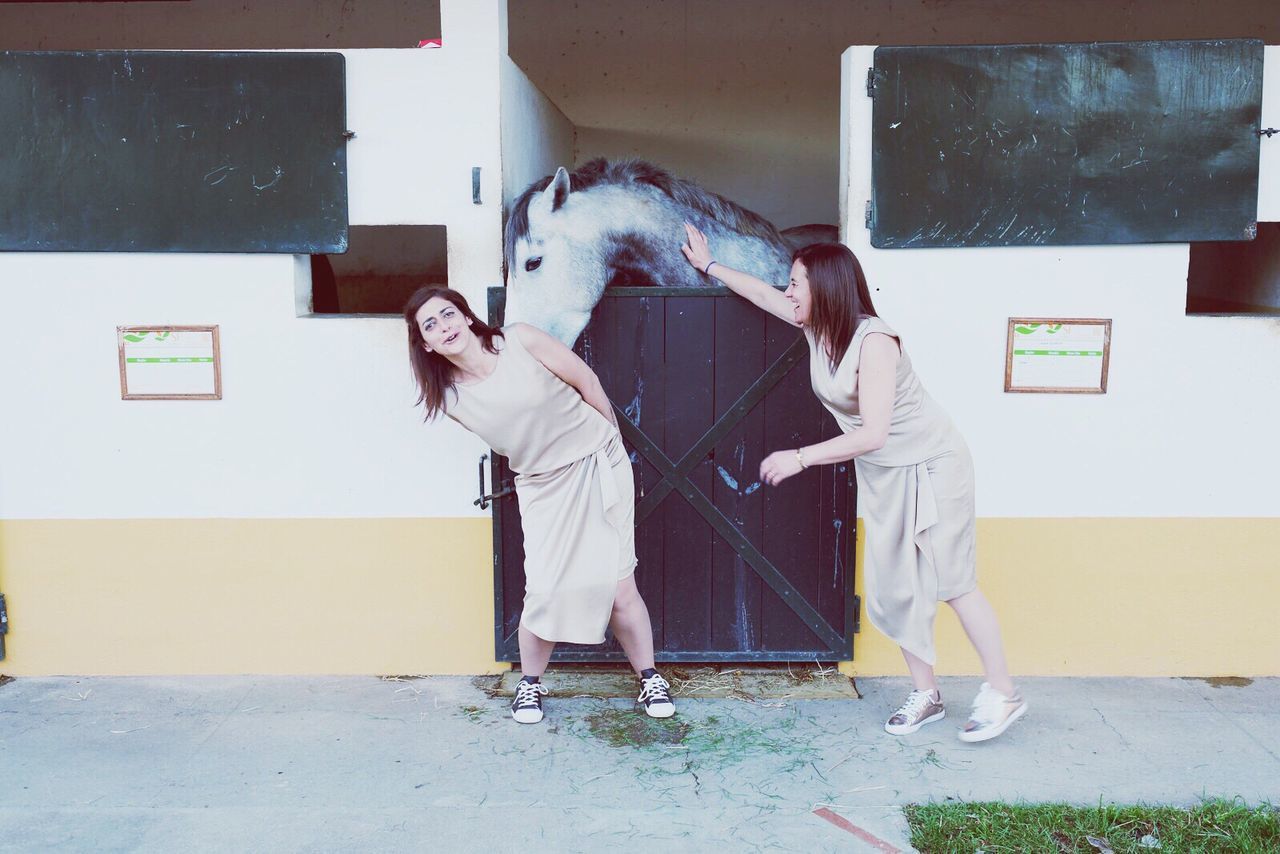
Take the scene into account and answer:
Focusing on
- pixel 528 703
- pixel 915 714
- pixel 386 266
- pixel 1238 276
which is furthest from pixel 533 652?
pixel 386 266

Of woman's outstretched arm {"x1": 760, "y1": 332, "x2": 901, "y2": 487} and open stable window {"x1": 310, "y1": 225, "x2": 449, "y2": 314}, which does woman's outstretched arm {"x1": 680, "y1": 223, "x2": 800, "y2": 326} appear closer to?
woman's outstretched arm {"x1": 760, "y1": 332, "x2": 901, "y2": 487}

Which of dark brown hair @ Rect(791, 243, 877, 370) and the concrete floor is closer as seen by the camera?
the concrete floor

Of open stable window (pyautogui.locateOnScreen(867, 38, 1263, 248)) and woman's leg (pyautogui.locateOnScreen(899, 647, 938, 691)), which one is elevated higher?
open stable window (pyautogui.locateOnScreen(867, 38, 1263, 248))

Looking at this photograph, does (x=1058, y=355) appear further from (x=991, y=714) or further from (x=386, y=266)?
(x=386, y=266)

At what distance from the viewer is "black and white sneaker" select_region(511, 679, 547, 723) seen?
349cm

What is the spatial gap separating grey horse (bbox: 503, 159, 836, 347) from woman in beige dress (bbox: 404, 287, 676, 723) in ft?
1.28

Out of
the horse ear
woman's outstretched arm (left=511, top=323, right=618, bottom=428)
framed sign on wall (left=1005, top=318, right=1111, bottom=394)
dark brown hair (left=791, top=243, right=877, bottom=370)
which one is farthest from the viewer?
framed sign on wall (left=1005, top=318, right=1111, bottom=394)

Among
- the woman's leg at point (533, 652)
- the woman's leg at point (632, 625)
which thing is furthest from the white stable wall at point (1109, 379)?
the woman's leg at point (533, 652)

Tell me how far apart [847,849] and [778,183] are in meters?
4.58

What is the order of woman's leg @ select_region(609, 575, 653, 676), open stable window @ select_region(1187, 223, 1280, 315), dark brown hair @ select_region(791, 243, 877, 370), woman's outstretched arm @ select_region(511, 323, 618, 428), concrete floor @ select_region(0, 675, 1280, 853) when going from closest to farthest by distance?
concrete floor @ select_region(0, 675, 1280, 853) < dark brown hair @ select_region(791, 243, 877, 370) < woman's outstretched arm @ select_region(511, 323, 618, 428) < woman's leg @ select_region(609, 575, 653, 676) < open stable window @ select_region(1187, 223, 1280, 315)

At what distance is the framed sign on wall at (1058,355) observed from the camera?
3.71 meters

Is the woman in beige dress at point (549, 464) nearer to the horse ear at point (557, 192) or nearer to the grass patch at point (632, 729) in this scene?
the grass patch at point (632, 729)

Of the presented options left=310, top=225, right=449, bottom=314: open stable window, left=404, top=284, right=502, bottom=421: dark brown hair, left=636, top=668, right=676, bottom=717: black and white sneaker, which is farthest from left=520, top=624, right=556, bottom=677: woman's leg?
left=310, top=225, right=449, bottom=314: open stable window

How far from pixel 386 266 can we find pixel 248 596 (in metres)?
3.50
